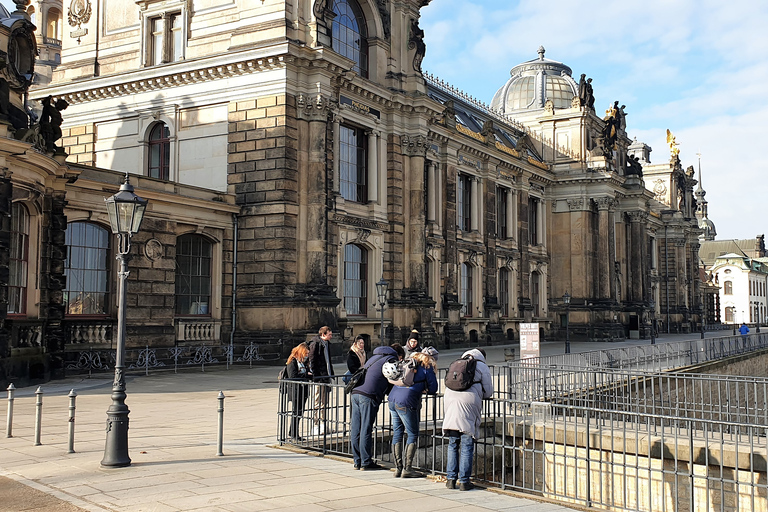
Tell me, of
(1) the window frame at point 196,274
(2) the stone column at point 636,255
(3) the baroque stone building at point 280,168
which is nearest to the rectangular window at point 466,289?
(3) the baroque stone building at point 280,168

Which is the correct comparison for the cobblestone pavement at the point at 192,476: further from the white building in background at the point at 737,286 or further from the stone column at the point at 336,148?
the white building in background at the point at 737,286

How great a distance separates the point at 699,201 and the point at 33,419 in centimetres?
13932

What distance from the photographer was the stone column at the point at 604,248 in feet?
187

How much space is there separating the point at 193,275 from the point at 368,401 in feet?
62.1

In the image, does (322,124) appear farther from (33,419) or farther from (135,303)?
(33,419)

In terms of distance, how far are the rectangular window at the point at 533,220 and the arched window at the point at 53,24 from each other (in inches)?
1276

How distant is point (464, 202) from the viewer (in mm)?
45531

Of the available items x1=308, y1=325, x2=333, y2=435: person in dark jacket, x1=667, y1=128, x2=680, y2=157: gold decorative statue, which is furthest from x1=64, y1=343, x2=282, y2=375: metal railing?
x1=667, y1=128, x2=680, y2=157: gold decorative statue

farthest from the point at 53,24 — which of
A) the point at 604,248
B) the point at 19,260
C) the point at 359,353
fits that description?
the point at 359,353

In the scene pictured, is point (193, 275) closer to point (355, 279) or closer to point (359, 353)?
point (355, 279)

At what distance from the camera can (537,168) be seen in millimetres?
53875

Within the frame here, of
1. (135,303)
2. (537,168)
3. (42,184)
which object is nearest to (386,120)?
(135,303)

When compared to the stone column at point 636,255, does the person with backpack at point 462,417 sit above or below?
below

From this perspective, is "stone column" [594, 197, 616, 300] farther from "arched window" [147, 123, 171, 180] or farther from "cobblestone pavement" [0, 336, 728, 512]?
"cobblestone pavement" [0, 336, 728, 512]
